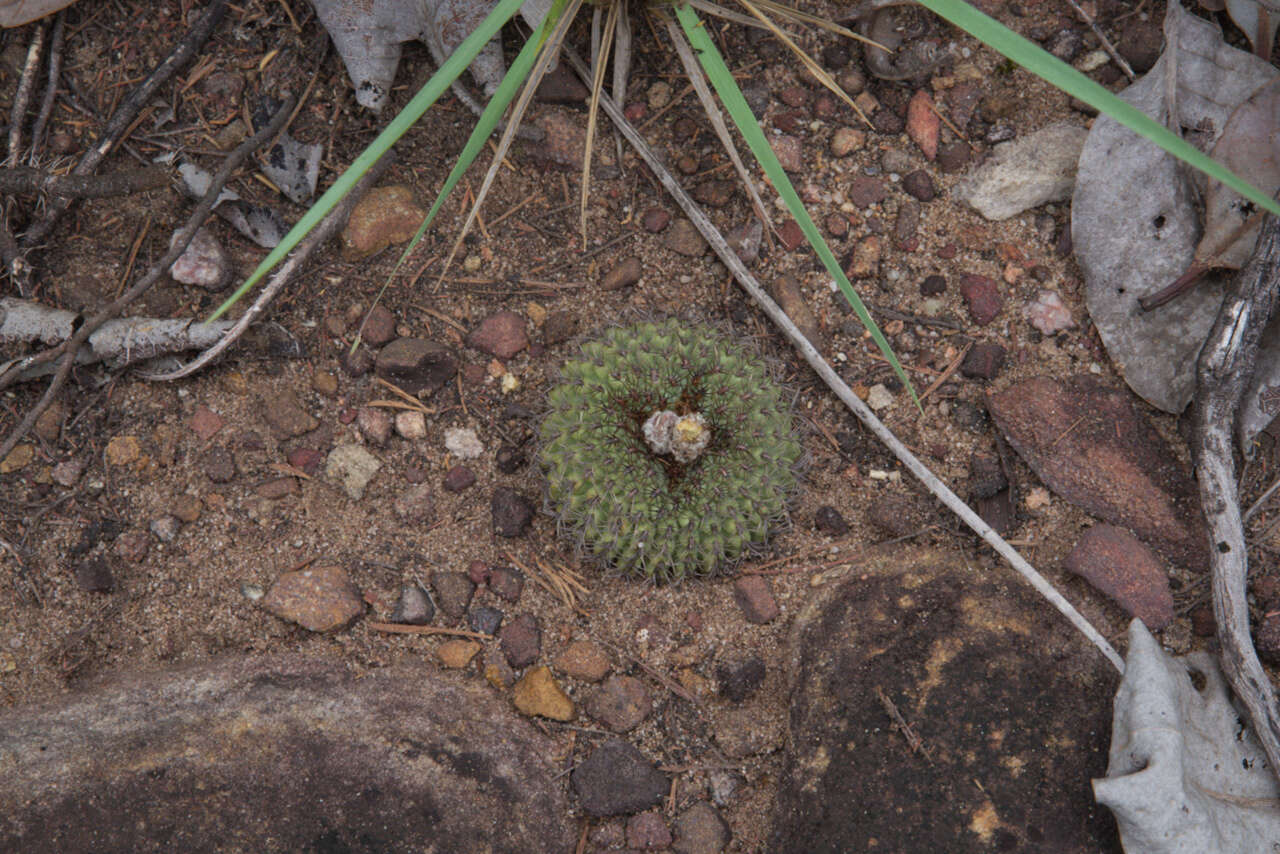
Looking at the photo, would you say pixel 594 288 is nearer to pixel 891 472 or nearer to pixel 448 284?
pixel 448 284

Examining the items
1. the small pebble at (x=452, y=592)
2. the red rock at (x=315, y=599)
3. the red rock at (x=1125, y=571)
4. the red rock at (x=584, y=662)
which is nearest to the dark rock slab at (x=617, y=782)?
the red rock at (x=584, y=662)

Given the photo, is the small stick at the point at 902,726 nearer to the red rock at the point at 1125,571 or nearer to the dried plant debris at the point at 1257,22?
the red rock at the point at 1125,571

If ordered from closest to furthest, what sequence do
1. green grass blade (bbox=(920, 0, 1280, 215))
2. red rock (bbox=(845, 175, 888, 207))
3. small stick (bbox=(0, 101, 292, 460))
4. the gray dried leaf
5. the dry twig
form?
green grass blade (bbox=(920, 0, 1280, 215)), the gray dried leaf, the dry twig, small stick (bbox=(0, 101, 292, 460)), red rock (bbox=(845, 175, 888, 207))

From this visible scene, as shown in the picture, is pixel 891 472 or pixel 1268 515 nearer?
pixel 1268 515

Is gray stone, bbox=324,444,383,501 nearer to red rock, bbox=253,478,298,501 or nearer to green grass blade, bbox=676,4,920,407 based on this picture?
red rock, bbox=253,478,298,501

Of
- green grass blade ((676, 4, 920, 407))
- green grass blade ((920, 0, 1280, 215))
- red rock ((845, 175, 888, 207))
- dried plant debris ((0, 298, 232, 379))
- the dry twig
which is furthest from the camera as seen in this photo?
red rock ((845, 175, 888, 207))

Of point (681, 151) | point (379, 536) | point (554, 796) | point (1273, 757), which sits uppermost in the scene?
point (681, 151)

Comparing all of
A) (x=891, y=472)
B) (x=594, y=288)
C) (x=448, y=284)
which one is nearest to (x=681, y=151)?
(x=594, y=288)

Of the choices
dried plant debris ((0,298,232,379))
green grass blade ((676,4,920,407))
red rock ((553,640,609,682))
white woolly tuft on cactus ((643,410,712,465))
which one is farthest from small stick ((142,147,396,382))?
red rock ((553,640,609,682))
